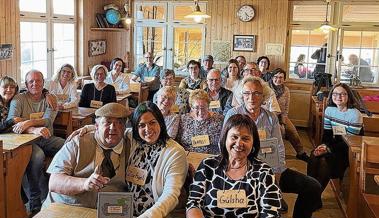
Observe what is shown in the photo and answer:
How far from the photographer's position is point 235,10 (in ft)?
23.9

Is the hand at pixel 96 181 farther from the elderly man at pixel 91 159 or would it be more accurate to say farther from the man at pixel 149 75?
the man at pixel 149 75

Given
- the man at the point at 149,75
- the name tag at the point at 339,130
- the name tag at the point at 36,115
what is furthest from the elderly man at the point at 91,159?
the man at the point at 149,75

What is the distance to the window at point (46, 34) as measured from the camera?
567cm

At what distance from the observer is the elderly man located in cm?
202

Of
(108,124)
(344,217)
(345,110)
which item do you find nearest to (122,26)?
(345,110)

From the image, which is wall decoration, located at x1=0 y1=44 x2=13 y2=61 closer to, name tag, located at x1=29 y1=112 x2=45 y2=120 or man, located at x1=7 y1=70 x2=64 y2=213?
A: man, located at x1=7 y1=70 x2=64 y2=213

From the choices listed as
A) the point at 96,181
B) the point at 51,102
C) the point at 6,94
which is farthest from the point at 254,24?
the point at 96,181

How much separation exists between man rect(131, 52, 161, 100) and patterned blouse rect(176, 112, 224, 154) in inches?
146

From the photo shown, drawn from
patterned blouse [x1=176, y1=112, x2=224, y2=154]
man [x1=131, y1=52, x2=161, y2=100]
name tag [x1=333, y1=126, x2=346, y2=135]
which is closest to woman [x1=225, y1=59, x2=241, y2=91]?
man [x1=131, y1=52, x2=161, y2=100]

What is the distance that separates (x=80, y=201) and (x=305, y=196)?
5.75 ft

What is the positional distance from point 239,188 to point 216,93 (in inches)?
104

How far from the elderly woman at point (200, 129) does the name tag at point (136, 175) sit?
101 centimetres

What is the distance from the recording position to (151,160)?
211cm

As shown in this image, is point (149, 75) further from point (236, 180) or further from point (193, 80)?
point (236, 180)
